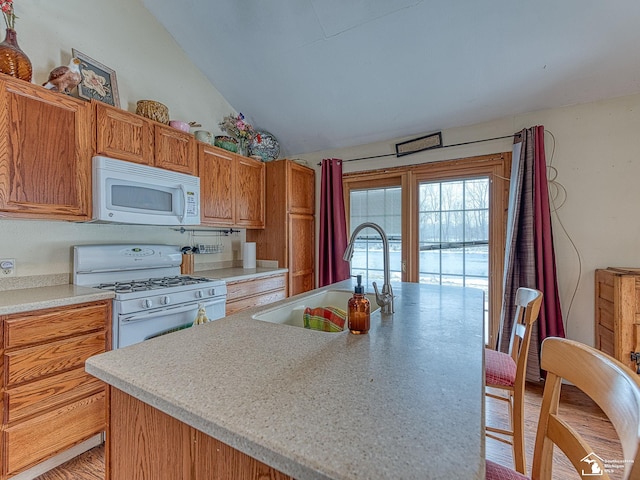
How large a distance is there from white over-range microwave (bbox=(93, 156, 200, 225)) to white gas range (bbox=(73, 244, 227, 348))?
0.34m

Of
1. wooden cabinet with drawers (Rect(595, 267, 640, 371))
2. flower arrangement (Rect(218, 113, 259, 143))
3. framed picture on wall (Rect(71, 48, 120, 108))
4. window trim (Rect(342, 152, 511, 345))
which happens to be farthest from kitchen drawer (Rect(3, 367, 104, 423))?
wooden cabinet with drawers (Rect(595, 267, 640, 371))

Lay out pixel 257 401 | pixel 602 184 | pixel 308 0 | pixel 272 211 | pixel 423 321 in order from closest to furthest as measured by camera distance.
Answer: pixel 257 401, pixel 423 321, pixel 308 0, pixel 602 184, pixel 272 211

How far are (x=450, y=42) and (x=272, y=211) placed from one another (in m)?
2.17

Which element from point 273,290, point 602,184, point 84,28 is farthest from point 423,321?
point 84,28

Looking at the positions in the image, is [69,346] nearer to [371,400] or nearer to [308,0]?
[371,400]

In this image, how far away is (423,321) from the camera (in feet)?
3.75

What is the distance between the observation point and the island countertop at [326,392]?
17.0 inches

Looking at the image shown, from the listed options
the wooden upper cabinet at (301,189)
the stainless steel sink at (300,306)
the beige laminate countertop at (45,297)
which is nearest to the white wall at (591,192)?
the stainless steel sink at (300,306)

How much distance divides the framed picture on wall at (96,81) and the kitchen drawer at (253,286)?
1.66 m

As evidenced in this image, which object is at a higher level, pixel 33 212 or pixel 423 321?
pixel 33 212

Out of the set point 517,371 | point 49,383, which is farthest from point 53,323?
point 517,371

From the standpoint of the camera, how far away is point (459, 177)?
281 centimetres

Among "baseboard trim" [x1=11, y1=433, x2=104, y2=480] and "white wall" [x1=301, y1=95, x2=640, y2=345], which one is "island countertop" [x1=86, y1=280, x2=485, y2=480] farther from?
"white wall" [x1=301, y1=95, x2=640, y2=345]

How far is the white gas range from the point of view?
5.82ft
